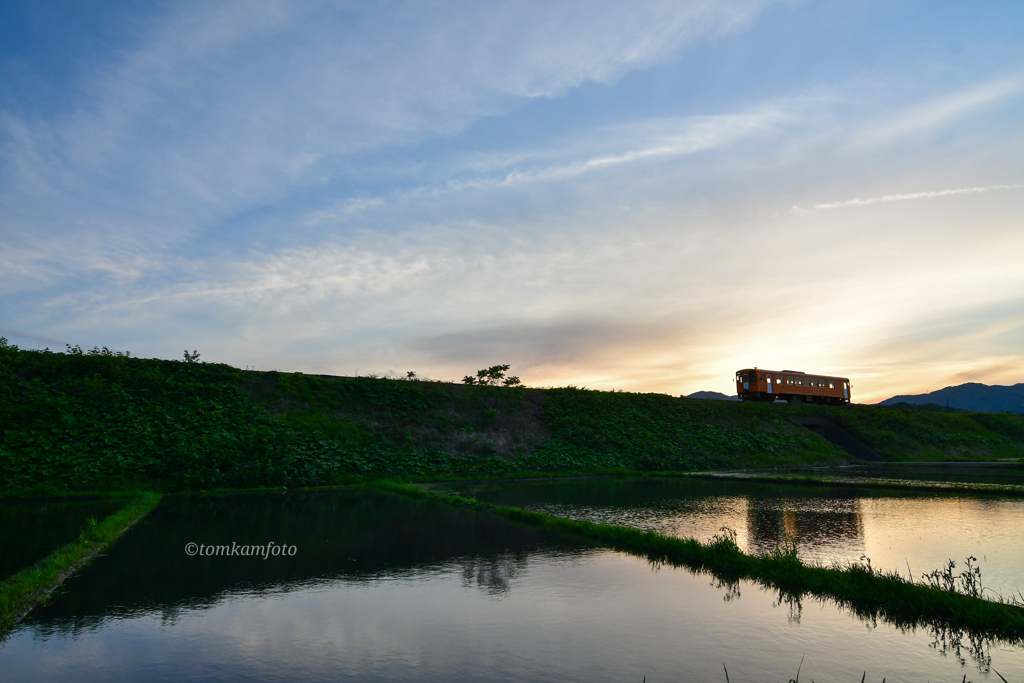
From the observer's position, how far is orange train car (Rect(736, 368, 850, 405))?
68.5 m

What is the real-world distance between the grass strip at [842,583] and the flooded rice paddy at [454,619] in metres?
0.57

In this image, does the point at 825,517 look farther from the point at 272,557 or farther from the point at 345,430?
the point at 345,430

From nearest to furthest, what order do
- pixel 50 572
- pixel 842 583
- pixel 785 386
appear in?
pixel 842 583 < pixel 50 572 < pixel 785 386

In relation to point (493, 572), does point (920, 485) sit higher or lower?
higher

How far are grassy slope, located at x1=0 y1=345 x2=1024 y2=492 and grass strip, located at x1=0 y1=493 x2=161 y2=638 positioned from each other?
12.8 m

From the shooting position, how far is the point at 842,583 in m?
11.8

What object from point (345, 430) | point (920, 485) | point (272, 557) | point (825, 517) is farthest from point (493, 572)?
point (345, 430)

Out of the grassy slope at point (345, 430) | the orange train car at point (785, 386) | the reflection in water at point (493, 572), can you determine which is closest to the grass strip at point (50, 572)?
the reflection in water at point (493, 572)

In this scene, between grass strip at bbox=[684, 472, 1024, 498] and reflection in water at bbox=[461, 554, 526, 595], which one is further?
grass strip at bbox=[684, 472, 1024, 498]

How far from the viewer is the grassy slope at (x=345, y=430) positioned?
31.6 m

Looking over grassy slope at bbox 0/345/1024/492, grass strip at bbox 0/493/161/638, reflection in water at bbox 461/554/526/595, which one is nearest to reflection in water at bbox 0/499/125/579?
grass strip at bbox 0/493/161/638

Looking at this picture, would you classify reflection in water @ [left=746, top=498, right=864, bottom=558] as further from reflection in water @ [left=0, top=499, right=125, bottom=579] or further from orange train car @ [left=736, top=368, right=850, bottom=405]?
orange train car @ [left=736, top=368, right=850, bottom=405]

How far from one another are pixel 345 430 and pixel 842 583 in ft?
114

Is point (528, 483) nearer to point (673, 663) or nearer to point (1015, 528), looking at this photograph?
point (1015, 528)
